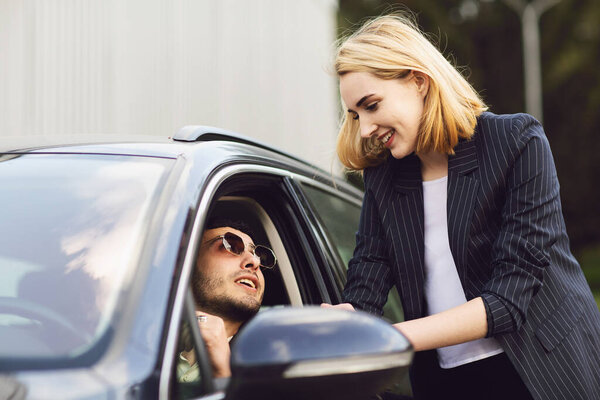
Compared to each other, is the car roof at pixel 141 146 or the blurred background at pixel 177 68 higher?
the blurred background at pixel 177 68

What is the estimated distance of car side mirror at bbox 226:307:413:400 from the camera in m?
1.62

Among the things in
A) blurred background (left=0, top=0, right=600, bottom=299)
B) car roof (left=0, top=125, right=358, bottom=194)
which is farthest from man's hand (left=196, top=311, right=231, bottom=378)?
blurred background (left=0, top=0, right=600, bottom=299)

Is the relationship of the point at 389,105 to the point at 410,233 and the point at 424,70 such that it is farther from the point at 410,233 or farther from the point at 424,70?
the point at 410,233

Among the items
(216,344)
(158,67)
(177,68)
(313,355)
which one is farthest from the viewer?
(177,68)

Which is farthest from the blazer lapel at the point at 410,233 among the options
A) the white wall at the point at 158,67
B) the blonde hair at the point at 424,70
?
the white wall at the point at 158,67

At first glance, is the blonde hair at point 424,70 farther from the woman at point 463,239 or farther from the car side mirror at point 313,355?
the car side mirror at point 313,355

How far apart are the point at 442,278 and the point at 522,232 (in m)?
0.33

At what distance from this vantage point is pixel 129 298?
173 cm

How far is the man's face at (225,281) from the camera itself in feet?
9.28

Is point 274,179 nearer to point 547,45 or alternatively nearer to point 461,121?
point 461,121

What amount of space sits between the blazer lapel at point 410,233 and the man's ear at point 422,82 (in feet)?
0.76

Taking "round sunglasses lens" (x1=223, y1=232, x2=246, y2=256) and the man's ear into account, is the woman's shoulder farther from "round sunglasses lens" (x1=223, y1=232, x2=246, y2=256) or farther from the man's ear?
"round sunglasses lens" (x1=223, y1=232, x2=246, y2=256)

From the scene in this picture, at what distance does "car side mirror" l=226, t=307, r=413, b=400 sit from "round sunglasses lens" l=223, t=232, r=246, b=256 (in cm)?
117

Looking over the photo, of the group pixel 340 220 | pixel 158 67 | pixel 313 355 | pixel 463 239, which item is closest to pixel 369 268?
pixel 463 239
